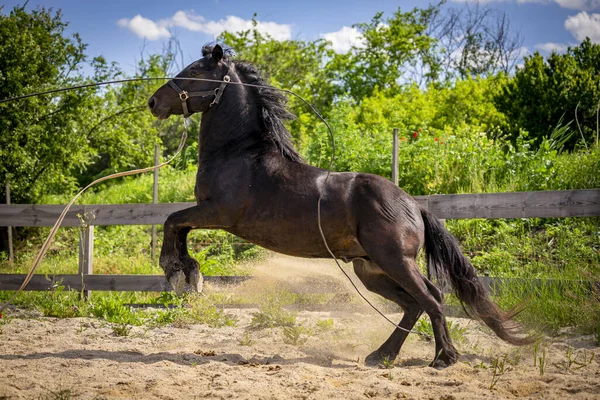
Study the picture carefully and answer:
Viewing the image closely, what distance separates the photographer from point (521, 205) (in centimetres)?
632

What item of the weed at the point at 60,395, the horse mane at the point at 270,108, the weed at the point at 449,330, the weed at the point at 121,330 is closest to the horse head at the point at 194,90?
the horse mane at the point at 270,108

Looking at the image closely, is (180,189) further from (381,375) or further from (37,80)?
(381,375)

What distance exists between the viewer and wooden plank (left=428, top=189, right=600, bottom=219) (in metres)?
6.12

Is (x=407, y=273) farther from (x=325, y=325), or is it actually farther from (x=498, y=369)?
(x=325, y=325)

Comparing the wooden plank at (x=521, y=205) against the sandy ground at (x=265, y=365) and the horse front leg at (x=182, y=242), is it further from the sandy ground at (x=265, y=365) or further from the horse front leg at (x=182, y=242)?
the horse front leg at (x=182, y=242)

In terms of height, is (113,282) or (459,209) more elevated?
(459,209)

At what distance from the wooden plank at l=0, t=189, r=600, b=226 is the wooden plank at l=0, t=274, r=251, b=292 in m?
0.71

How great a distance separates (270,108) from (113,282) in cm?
362

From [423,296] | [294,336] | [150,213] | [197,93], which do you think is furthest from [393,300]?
[150,213]

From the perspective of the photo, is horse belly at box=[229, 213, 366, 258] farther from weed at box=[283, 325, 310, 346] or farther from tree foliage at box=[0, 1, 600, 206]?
tree foliage at box=[0, 1, 600, 206]

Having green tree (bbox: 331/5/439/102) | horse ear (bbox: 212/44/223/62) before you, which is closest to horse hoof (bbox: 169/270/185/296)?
horse ear (bbox: 212/44/223/62)

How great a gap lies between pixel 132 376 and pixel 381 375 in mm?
1755

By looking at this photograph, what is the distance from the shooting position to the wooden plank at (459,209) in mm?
6152

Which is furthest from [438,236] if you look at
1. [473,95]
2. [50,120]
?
A: [473,95]
